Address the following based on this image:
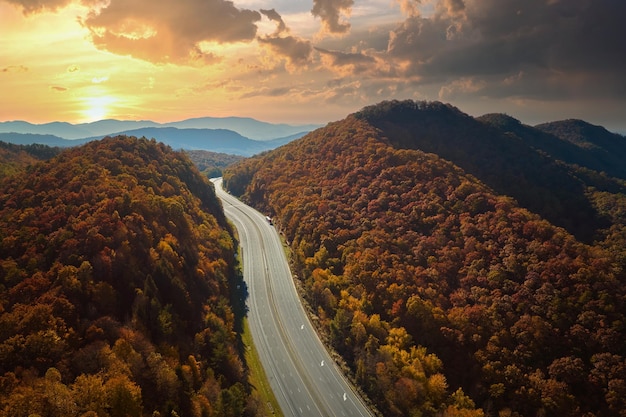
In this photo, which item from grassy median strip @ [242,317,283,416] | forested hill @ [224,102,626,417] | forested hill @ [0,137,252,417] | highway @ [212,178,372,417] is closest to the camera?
forested hill @ [0,137,252,417]

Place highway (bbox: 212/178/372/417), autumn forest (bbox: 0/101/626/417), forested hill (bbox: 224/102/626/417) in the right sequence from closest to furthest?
1. autumn forest (bbox: 0/101/626/417)
2. forested hill (bbox: 224/102/626/417)
3. highway (bbox: 212/178/372/417)

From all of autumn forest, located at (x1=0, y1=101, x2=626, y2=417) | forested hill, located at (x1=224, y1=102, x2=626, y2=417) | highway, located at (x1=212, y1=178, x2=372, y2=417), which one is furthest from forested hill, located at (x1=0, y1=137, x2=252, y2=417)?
forested hill, located at (x1=224, y1=102, x2=626, y2=417)

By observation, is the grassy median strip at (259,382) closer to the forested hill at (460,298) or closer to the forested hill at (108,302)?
the forested hill at (108,302)

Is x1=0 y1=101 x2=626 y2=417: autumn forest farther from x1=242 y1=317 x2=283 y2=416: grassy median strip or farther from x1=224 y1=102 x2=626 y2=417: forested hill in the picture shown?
x1=242 y1=317 x2=283 y2=416: grassy median strip

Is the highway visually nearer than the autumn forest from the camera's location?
No

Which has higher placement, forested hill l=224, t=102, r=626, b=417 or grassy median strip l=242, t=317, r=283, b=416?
forested hill l=224, t=102, r=626, b=417

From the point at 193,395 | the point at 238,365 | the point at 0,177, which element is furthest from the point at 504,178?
the point at 0,177
